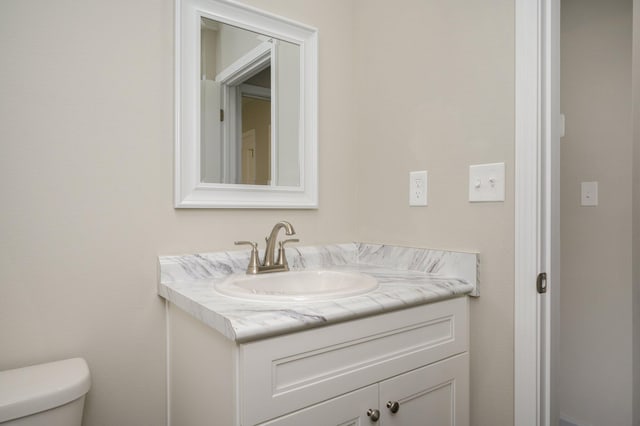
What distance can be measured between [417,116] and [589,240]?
1.16m

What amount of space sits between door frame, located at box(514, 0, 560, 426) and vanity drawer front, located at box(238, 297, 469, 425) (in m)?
0.19

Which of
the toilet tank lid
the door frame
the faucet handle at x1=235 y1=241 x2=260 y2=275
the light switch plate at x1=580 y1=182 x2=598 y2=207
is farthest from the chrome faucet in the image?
the light switch plate at x1=580 y1=182 x2=598 y2=207

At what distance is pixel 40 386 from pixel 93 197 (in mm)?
493

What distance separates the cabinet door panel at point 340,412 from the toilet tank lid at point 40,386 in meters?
0.49

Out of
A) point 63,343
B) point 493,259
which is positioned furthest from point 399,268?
point 63,343

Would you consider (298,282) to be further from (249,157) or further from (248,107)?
(248,107)

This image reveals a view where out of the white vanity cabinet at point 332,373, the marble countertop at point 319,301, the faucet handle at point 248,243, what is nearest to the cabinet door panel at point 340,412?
the white vanity cabinet at point 332,373

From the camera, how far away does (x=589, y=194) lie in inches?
72.9

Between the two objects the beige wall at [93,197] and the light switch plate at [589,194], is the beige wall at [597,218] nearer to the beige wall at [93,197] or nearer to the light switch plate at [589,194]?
the light switch plate at [589,194]

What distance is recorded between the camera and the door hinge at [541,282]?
1.04 m

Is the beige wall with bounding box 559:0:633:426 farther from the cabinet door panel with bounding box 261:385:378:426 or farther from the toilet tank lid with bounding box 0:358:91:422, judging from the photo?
the toilet tank lid with bounding box 0:358:91:422

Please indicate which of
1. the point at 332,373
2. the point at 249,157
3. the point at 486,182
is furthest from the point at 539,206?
the point at 249,157

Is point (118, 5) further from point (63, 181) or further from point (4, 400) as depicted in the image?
point (4, 400)

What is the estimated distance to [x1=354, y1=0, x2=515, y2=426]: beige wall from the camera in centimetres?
112
